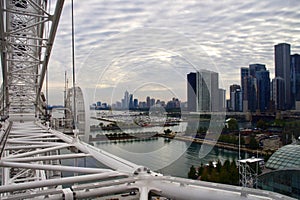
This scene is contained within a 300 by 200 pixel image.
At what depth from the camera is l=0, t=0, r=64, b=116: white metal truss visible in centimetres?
228

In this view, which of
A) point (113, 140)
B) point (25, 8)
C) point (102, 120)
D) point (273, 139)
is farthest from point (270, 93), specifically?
point (113, 140)

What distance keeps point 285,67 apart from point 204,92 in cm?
147

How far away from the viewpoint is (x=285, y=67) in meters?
1.85

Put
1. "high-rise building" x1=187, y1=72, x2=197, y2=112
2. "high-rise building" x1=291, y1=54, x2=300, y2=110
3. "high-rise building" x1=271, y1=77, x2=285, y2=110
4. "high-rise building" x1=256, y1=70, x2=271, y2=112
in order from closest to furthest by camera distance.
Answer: "high-rise building" x1=291, y1=54, x2=300, y2=110, "high-rise building" x1=271, y1=77, x2=285, y2=110, "high-rise building" x1=256, y1=70, x2=271, y2=112, "high-rise building" x1=187, y1=72, x2=197, y2=112

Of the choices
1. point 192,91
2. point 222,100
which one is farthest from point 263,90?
point 192,91

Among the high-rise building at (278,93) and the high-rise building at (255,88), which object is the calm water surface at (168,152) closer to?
the high-rise building at (255,88)

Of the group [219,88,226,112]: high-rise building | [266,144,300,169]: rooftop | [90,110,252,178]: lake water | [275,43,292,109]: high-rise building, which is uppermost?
[275,43,292,109]: high-rise building

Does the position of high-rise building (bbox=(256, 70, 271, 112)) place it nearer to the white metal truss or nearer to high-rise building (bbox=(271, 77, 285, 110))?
high-rise building (bbox=(271, 77, 285, 110))

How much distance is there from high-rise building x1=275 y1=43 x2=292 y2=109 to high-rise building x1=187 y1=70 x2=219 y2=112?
4.22 ft

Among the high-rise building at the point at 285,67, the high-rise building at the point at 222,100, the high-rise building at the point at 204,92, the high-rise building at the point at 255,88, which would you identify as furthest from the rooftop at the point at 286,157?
the high-rise building at the point at 285,67

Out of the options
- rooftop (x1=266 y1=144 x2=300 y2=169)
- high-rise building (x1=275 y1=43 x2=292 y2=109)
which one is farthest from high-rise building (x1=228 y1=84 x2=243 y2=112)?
high-rise building (x1=275 y1=43 x2=292 y2=109)

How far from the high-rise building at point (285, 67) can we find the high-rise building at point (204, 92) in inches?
50.6

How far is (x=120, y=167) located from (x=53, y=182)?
0.85 feet

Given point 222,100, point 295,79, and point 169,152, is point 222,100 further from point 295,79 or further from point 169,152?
point 169,152
